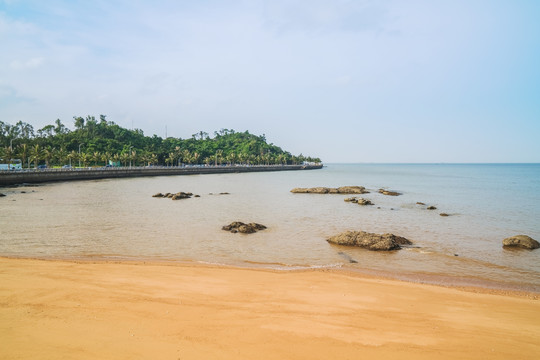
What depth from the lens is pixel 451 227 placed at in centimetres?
2652

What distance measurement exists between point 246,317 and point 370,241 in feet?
39.2

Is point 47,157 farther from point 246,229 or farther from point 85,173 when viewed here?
point 246,229

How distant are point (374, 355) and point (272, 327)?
2296 mm

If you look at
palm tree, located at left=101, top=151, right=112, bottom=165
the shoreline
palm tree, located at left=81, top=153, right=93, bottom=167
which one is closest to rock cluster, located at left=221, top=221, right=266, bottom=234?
the shoreline

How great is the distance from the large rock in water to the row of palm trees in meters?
A: 85.1

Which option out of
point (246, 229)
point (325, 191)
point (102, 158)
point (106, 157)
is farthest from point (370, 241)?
point (106, 157)

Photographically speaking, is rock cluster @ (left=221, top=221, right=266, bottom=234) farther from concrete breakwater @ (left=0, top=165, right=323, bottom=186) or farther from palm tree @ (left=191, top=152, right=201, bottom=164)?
palm tree @ (left=191, top=152, right=201, bottom=164)

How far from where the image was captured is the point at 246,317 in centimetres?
831

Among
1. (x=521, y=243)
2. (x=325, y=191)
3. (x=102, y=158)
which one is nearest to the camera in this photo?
(x=521, y=243)

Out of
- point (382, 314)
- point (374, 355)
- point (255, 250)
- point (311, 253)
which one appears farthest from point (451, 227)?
point (374, 355)

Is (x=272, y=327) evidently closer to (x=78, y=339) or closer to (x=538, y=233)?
(x=78, y=339)

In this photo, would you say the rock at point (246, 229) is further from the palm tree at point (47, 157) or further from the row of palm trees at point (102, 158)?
the palm tree at point (47, 157)

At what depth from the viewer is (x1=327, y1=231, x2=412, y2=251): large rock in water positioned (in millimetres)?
18072

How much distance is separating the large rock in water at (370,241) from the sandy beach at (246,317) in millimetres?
5949
